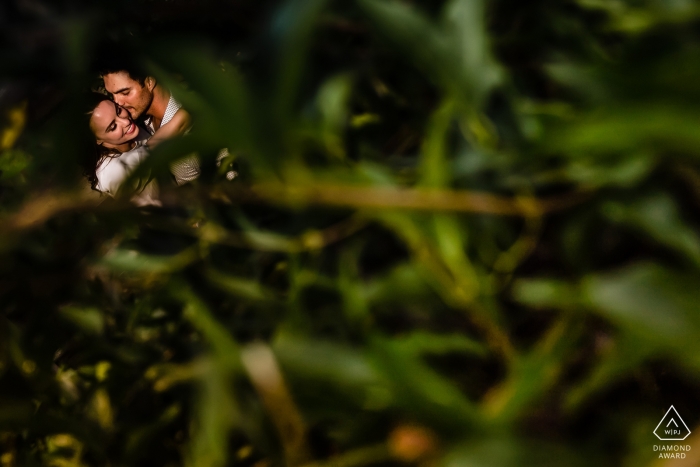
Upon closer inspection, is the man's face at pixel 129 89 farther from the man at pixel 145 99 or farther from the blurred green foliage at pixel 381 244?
the blurred green foliage at pixel 381 244

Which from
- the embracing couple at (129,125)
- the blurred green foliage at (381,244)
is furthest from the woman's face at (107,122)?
the blurred green foliage at (381,244)

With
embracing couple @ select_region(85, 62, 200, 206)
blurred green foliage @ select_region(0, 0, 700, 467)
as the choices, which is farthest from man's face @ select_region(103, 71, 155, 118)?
blurred green foliage @ select_region(0, 0, 700, 467)

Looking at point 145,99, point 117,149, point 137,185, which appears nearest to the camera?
point 137,185

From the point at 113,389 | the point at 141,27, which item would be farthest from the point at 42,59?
the point at 113,389

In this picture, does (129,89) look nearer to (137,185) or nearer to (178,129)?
(178,129)

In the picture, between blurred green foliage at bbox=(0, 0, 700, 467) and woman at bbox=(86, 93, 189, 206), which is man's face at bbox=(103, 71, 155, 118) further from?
blurred green foliage at bbox=(0, 0, 700, 467)

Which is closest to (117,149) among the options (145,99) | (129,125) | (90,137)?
(129,125)

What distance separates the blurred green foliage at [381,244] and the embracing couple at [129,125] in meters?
0.04

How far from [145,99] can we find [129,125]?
0.34 ft

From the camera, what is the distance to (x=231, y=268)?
31 centimetres

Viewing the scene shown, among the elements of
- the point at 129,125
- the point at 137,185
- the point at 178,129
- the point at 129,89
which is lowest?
the point at 137,185

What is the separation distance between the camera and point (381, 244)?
0.27m

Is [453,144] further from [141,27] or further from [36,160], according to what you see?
[36,160]

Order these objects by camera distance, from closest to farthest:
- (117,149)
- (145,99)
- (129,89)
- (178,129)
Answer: (178,129), (129,89), (117,149), (145,99)
